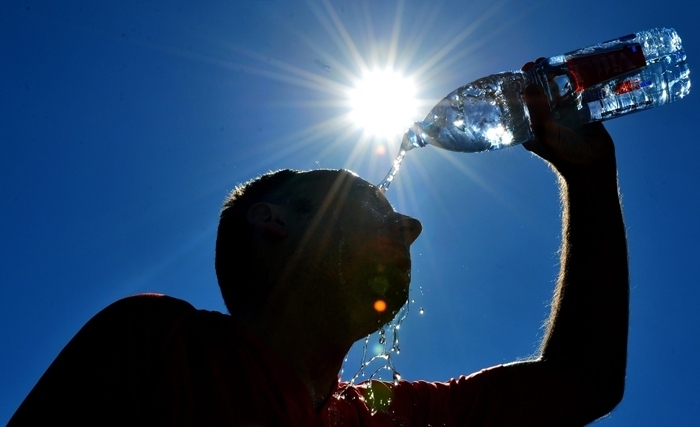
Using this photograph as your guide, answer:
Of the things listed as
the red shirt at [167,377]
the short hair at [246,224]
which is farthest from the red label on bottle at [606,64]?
the red shirt at [167,377]

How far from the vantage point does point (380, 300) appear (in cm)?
261

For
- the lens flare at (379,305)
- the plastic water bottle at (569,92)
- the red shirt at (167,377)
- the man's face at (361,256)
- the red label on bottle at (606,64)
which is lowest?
the red shirt at (167,377)

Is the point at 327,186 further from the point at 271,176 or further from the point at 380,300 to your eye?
the point at 380,300

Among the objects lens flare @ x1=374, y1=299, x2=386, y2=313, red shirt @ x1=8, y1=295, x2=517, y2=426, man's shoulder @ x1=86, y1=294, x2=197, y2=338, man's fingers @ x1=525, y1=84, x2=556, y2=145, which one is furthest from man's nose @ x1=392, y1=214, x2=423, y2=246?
man's shoulder @ x1=86, y1=294, x2=197, y2=338

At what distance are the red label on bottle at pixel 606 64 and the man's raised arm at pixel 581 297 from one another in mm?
269

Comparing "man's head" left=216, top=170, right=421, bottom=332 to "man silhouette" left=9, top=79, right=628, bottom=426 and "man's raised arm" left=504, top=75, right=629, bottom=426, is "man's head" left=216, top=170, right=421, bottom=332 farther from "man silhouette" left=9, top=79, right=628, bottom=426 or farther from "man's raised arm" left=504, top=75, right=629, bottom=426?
"man's raised arm" left=504, top=75, right=629, bottom=426

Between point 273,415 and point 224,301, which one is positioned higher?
point 224,301

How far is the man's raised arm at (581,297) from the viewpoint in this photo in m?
2.49

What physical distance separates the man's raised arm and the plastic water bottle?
304 millimetres

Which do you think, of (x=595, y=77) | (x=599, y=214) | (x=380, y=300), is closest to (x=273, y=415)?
(x=380, y=300)

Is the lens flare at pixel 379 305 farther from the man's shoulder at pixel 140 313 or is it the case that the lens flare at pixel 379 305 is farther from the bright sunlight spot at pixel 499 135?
the bright sunlight spot at pixel 499 135

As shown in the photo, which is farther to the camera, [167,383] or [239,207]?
[239,207]

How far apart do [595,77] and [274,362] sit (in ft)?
7.33

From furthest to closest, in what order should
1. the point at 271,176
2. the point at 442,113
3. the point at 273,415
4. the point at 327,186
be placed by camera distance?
the point at 442,113
the point at 271,176
the point at 327,186
the point at 273,415
